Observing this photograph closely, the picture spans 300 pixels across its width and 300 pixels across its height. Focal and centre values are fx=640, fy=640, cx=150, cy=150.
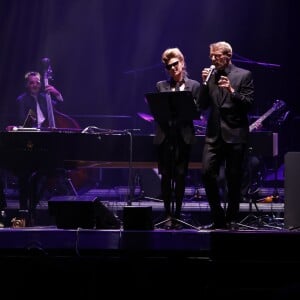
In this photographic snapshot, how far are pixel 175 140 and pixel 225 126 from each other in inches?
24.7

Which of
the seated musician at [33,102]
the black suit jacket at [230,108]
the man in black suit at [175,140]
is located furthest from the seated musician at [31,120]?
the black suit jacket at [230,108]

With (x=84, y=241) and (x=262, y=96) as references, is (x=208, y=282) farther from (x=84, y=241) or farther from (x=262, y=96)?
(x=262, y=96)

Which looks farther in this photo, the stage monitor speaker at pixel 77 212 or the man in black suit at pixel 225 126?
the man in black suit at pixel 225 126

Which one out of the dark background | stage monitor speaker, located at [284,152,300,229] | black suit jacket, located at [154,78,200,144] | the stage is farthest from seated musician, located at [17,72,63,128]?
stage monitor speaker, located at [284,152,300,229]

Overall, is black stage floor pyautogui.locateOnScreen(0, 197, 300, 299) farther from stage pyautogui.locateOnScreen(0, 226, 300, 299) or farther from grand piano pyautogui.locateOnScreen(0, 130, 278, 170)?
grand piano pyautogui.locateOnScreen(0, 130, 278, 170)

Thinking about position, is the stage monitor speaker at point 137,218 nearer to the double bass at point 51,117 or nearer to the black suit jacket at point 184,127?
the black suit jacket at point 184,127

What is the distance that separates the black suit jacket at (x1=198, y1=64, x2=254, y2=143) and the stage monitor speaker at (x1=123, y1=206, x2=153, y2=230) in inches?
50.9

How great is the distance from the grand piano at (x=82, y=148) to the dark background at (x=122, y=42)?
182 inches

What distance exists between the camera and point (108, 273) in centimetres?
586

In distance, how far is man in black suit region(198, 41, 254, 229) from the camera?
6.75 m

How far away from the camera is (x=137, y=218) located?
6.01 meters

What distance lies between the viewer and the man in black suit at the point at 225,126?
6.75 m

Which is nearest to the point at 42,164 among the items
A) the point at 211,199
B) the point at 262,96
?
the point at 211,199

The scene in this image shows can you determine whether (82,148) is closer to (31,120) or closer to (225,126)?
(31,120)
